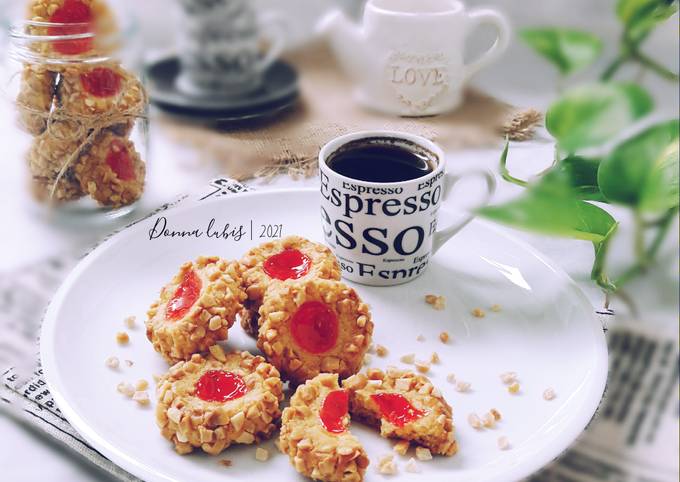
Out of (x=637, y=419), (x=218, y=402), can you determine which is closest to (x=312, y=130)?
(x=218, y=402)

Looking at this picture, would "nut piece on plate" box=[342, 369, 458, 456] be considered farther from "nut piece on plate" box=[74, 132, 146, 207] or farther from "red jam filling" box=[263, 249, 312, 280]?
"nut piece on plate" box=[74, 132, 146, 207]

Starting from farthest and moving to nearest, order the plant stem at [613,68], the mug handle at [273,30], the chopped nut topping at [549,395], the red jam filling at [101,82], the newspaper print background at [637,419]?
the mug handle at [273,30] < the red jam filling at [101,82] < the chopped nut topping at [549,395] < the newspaper print background at [637,419] < the plant stem at [613,68]

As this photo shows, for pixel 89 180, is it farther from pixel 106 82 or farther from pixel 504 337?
pixel 504 337

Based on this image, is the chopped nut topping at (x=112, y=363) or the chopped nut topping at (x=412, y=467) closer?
the chopped nut topping at (x=412, y=467)

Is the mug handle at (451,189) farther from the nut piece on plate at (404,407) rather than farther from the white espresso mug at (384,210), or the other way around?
the nut piece on plate at (404,407)

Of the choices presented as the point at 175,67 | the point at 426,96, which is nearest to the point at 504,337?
the point at 426,96

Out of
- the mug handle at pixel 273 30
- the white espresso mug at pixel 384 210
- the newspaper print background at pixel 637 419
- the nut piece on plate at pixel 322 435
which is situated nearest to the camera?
the newspaper print background at pixel 637 419

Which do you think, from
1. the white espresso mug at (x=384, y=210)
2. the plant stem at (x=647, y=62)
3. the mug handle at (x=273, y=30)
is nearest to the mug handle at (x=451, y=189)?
the white espresso mug at (x=384, y=210)
